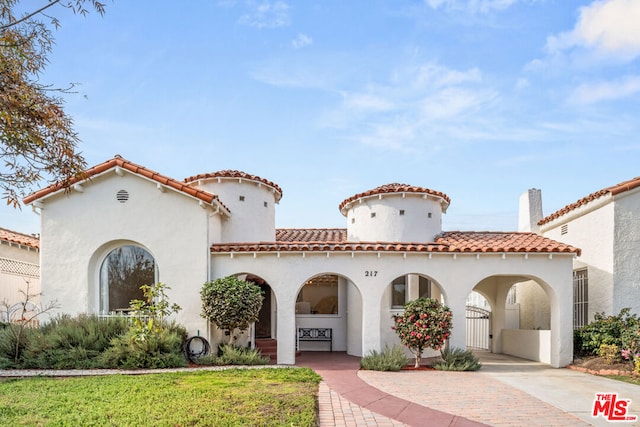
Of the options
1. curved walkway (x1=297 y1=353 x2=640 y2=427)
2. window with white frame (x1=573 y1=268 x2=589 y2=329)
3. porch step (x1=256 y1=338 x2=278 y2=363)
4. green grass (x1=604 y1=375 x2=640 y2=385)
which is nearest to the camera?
curved walkway (x1=297 y1=353 x2=640 y2=427)

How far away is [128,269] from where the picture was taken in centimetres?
1549

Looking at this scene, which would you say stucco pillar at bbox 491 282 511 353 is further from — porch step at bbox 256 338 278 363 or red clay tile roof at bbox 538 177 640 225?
porch step at bbox 256 338 278 363

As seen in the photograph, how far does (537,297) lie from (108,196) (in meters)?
16.8

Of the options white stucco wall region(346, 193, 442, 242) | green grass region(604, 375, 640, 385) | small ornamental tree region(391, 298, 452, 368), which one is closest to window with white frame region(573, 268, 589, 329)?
green grass region(604, 375, 640, 385)

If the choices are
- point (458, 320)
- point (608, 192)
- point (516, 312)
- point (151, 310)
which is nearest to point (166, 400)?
point (151, 310)

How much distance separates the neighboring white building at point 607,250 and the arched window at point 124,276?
1499cm

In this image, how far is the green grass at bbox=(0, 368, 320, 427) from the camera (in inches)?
307

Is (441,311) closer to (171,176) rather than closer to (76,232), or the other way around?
(171,176)

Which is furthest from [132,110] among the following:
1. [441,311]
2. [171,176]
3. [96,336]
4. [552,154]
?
[552,154]

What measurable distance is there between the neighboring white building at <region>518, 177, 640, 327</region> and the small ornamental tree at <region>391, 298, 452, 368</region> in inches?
226

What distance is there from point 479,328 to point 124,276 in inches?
594

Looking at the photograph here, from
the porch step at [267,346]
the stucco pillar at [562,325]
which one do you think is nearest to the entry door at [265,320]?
the porch step at [267,346]

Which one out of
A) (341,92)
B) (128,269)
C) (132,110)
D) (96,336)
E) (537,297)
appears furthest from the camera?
(537,297)

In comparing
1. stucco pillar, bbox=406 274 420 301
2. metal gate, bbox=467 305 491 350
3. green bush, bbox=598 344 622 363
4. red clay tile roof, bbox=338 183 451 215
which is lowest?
metal gate, bbox=467 305 491 350
